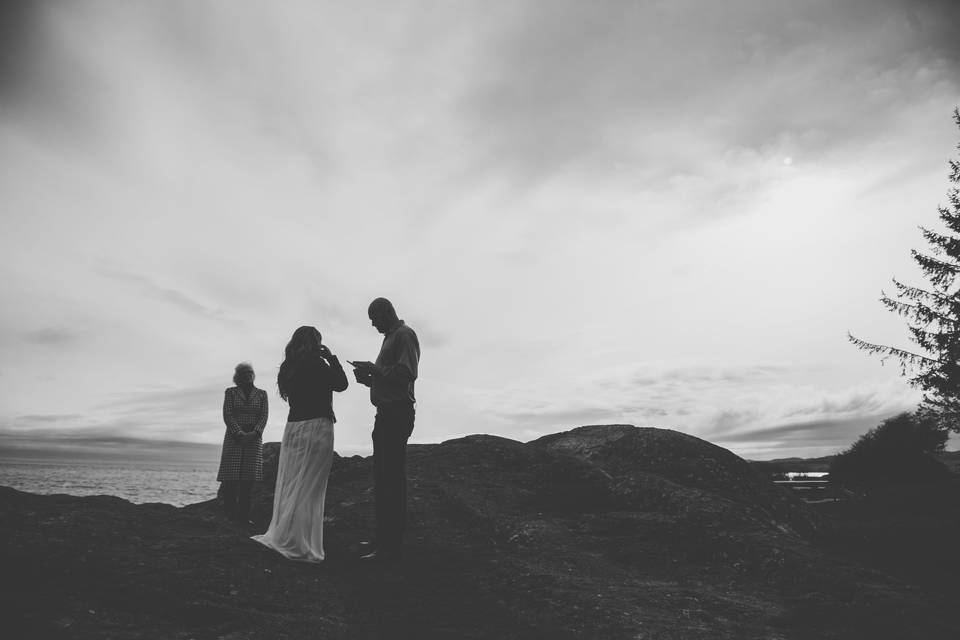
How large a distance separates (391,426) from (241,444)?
3621 millimetres

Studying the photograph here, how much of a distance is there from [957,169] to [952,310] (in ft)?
20.2

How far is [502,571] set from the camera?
5.89 metres

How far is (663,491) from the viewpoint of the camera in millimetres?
8625

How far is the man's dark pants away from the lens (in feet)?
20.2

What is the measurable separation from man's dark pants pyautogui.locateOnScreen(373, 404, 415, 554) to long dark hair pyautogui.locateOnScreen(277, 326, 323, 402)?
42.9 inches

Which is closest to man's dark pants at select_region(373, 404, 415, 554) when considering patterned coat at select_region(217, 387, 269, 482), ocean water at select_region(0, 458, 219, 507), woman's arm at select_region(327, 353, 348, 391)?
woman's arm at select_region(327, 353, 348, 391)

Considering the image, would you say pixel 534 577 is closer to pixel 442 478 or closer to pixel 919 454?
pixel 442 478

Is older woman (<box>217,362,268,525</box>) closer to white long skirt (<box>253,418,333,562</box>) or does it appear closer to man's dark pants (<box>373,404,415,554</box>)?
white long skirt (<box>253,418,333,562</box>)

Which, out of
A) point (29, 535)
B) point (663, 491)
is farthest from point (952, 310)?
point (29, 535)

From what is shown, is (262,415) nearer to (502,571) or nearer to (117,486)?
(502,571)

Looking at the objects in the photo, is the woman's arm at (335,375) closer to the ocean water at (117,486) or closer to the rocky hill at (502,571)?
the rocky hill at (502,571)

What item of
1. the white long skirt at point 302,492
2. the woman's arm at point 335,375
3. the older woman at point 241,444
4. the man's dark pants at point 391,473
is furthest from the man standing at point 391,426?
the older woman at point 241,444

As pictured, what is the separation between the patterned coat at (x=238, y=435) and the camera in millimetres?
8445


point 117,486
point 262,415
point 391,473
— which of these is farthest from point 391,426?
point 117,486
